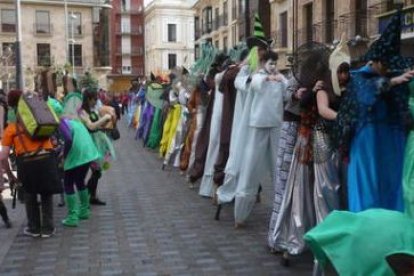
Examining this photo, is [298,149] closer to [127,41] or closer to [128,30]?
[127,41]

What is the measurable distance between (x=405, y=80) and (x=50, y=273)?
126 inches

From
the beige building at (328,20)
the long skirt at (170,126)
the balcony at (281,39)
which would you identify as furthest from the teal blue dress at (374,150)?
the balcony at (281,39)

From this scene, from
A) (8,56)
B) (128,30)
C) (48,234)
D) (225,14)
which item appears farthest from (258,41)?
(128,30)

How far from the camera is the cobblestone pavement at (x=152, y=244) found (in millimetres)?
5035

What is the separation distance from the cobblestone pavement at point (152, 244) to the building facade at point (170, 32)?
57.8m

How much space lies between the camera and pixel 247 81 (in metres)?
5.78

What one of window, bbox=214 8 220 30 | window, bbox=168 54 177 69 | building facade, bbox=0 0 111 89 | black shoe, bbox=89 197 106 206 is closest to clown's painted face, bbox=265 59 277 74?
black shoe, bbox=89 197 106 206

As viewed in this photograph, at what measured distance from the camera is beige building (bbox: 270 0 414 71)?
700 inches

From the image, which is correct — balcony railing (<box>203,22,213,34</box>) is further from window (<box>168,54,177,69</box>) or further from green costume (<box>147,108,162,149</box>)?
green costume (<box>147,108,162,149</box>)

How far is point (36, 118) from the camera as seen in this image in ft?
19.0

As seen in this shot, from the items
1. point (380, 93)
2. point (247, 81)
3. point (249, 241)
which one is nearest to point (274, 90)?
point (247, 81)

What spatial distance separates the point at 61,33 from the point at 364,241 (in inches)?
2077

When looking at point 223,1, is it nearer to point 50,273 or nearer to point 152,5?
point 152,5

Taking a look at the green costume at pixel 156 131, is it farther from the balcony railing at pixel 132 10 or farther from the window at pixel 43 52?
the balcony railing at pixel 132 10
